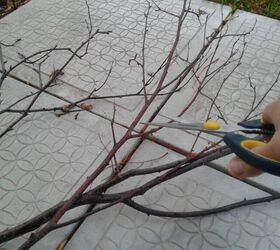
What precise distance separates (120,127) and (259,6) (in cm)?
143

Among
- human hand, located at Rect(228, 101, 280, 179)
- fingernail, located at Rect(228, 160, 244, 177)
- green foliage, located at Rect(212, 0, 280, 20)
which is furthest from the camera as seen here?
green foliage, located at Rect(212, 0, 280, 20)

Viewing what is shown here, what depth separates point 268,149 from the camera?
77cm

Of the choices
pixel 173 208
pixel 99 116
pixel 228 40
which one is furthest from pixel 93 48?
pixel 173 208

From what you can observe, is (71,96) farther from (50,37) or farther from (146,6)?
(146,6)

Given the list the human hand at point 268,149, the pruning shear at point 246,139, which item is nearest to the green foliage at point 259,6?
the pruning shear at point 246,139

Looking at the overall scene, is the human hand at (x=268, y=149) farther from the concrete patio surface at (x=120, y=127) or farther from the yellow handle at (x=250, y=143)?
the concrete patio surface at (x=120, y=127)

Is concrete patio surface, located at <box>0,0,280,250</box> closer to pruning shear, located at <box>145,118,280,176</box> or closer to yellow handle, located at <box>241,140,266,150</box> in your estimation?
pruning shear, located at <box>145,118,280,176</box>

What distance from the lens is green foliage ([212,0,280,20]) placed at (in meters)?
2.29

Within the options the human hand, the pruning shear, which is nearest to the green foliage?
the pruning shear

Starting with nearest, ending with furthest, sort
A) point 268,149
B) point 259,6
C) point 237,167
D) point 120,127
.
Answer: point 268,149, point 237,167, point 120,127, point 259,6

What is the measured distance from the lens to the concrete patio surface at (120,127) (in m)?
1.28

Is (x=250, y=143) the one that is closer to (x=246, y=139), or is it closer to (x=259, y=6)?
(x=246, y=139)

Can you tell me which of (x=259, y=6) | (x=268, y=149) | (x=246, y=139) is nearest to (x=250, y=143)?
(x=246, y=139)

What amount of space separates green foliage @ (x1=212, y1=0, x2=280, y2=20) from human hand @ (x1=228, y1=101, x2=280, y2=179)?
1585mm
